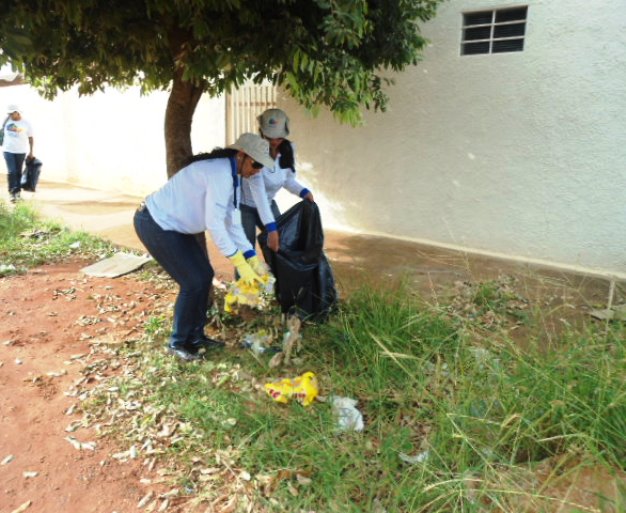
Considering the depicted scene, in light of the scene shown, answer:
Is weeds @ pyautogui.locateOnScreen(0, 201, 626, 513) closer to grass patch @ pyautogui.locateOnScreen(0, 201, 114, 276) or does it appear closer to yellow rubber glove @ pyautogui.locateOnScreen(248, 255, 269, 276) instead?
yellow rubber glove @ pyautogui.locateOnScreen(248, 255, 269, 276)

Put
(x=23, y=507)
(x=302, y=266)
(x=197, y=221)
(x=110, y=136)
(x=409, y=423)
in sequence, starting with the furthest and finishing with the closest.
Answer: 1. (x=110, y=136)
2. (x=302, y=266)
3. (x=197, y=221)
4. (x=409, y=423)
5. (x=23, y=507)

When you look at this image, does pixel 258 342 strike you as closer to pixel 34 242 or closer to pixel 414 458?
pixel 414 458

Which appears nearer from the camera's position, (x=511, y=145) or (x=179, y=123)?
(x=179, y=123)

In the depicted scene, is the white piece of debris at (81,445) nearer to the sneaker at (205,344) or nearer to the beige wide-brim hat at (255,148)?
the sneaker at (205,344)

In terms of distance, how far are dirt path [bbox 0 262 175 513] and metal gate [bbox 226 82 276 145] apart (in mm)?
3460

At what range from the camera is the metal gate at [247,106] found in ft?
23.4

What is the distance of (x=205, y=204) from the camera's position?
2.90m

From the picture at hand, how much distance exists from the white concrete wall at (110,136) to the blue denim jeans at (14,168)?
4.60ft

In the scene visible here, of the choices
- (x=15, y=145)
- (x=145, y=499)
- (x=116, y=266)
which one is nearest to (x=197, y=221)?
(x=145, y=499)

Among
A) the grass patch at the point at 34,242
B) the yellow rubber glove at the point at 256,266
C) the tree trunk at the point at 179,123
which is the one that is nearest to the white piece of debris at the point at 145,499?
the yellow rubber glove at the point at 256,266

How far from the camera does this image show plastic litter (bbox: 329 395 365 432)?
2490 mm

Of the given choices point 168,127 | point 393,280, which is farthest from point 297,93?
point 393,280

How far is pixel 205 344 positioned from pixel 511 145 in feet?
12.1

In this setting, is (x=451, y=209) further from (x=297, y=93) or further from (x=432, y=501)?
→ (x=432, y=501)
